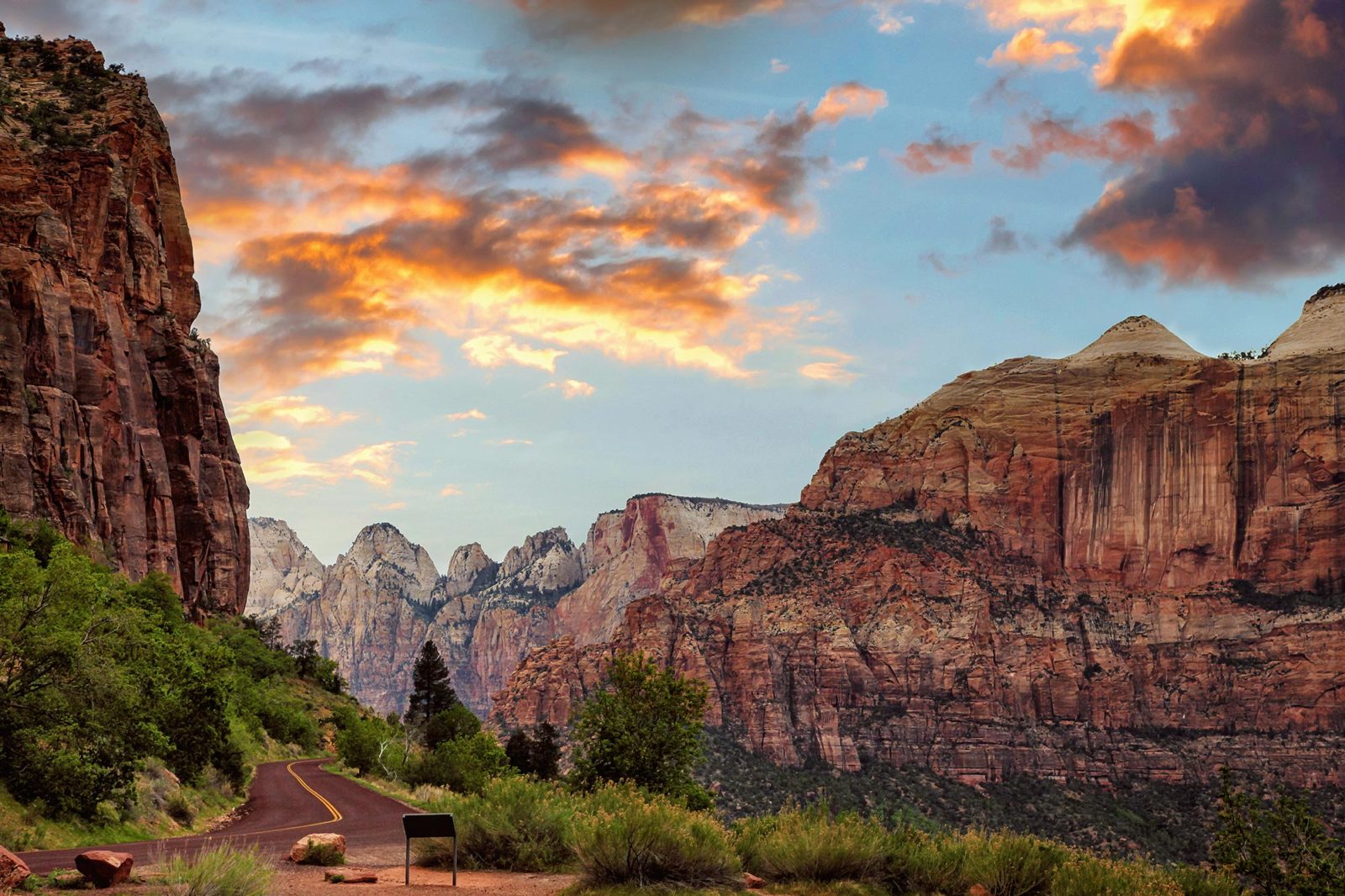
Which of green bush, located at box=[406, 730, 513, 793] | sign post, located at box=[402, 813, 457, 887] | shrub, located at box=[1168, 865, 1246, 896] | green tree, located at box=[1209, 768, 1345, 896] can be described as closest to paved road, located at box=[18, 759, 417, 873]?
sign post, located at box=[402, 813, 457, 887]

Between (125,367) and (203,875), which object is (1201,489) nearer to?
(125,367)

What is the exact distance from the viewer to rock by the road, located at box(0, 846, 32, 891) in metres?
14.0

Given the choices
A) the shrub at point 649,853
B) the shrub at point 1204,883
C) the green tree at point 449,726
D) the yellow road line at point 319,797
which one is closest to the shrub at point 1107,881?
the shrub at point 1204,883

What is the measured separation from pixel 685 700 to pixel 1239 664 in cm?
15268

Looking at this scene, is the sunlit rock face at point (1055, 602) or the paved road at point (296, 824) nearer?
the paved road at point (296, 824)

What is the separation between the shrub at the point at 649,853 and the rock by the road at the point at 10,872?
7496mm

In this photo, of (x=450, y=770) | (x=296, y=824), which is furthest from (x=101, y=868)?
(x=450, y=770)

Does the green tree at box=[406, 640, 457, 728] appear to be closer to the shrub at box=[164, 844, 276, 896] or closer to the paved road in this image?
the paved road

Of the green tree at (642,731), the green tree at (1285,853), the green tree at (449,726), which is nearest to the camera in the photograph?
the green tree at (642,731)

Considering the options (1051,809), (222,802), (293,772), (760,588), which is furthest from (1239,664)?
(222,802)

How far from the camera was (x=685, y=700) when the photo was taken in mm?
34281

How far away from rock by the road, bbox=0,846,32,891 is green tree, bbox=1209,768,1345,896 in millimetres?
35768

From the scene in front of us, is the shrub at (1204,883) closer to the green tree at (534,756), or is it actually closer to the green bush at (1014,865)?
the green bush at (1014,865)

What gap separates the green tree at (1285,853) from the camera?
38812 mm
